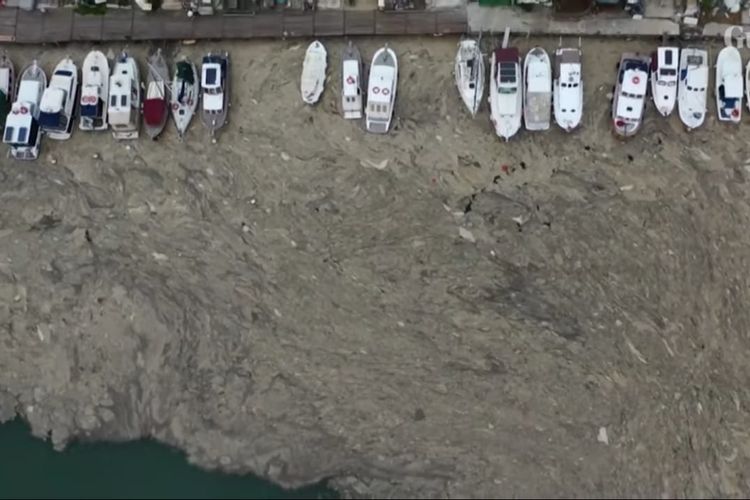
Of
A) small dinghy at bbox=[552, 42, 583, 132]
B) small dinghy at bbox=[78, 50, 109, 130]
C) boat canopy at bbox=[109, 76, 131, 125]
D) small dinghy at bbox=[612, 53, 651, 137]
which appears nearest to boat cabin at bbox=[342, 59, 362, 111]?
small dinghy at bbox=[552, 42, 583, 132]

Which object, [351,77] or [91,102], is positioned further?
[91,102]

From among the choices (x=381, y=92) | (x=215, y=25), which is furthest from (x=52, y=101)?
(x=381, y=92)

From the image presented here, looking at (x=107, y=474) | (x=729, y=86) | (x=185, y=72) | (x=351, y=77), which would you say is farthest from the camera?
(x=107, y=474)

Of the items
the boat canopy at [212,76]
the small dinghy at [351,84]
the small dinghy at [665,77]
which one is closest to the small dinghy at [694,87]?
the small dinghy at [665,77]

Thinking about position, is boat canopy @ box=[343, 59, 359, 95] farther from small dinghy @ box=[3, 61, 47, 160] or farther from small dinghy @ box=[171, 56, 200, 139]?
small dinghy @ box=[3, 61, 47, 160]

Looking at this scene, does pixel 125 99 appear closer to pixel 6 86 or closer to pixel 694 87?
pixel 6 86

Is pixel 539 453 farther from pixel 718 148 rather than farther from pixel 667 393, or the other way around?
pixel 718 148

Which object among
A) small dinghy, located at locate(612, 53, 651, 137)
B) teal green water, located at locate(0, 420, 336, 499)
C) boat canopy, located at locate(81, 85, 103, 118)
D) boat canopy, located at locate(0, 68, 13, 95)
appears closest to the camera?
small dinghy, located at locate(612, 53, 651, 137)
